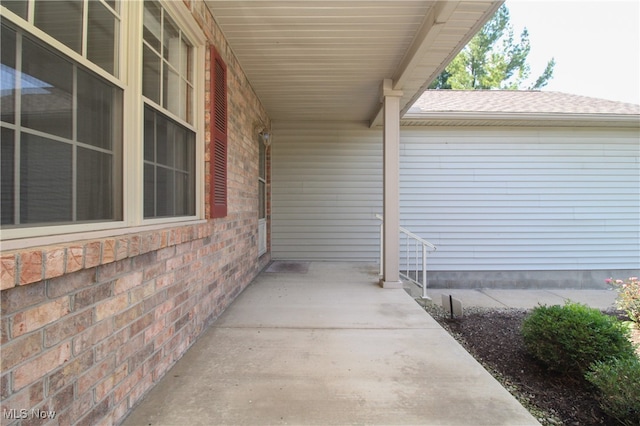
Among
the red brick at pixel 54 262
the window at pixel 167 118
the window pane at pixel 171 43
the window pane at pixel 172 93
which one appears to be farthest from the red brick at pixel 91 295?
the window pane at pixel 171 43

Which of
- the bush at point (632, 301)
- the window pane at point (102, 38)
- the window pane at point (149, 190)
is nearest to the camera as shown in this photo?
the window pane at point (102, 38)

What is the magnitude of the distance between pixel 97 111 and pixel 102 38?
0.39 metres

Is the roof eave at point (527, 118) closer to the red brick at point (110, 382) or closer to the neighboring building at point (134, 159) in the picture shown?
the neighboring building at point (134, 159)

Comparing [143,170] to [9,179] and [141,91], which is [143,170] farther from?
[9,179]

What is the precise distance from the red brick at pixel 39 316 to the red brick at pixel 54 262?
14 centimetres

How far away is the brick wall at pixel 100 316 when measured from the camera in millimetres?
1088

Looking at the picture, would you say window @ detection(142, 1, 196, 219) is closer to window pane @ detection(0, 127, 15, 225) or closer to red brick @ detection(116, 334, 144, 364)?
red brick @ detection(116, 334, 144, 364)

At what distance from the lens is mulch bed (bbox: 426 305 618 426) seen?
2.20 metres

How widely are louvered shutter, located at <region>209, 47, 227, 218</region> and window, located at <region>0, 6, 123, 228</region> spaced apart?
1170mm

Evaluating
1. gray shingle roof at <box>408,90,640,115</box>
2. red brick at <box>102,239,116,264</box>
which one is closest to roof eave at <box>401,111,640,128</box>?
gray shingle roof at <box>408,90,640,115</box>

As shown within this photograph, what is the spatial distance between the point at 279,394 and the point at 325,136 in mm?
5245

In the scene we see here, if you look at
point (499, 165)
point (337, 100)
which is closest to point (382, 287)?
point (337, 100)

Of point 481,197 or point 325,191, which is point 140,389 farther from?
point 481,197

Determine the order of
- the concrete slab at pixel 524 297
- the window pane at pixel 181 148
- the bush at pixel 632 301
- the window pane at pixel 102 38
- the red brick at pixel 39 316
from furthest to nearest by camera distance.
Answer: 1. the concrete slab at pixel 524 297
2. the bush at pixel 632 301
3. the window pane at pixel 181 148
4. the window pane at pixel 102 38
5. the red brick at pixel 39 316
